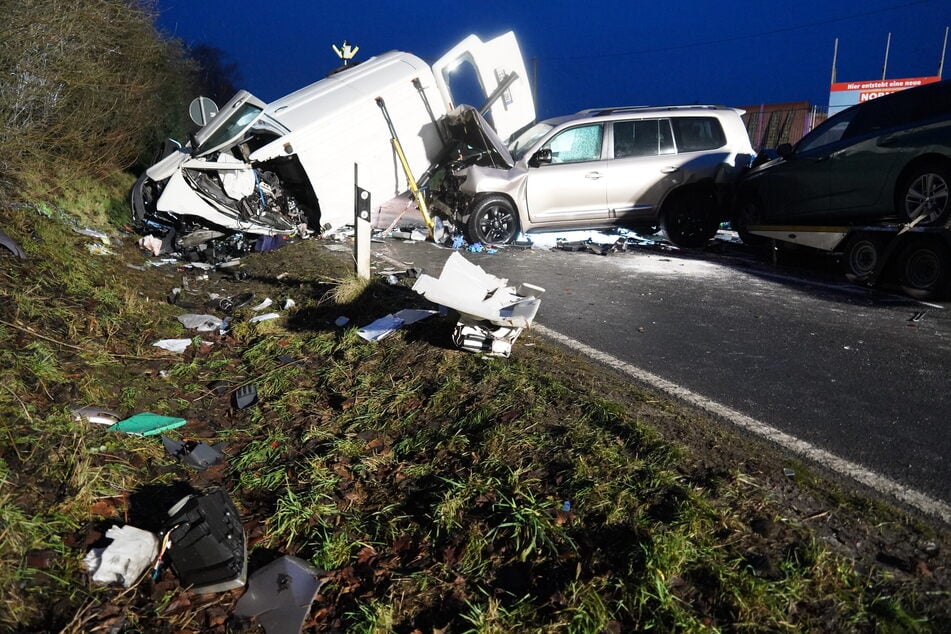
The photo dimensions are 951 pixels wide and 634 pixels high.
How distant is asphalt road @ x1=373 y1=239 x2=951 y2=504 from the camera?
3191mm

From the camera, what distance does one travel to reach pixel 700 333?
16.3 feet

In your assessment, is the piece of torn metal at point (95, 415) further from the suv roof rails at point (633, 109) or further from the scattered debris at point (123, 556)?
the suv roof rails at point (633, 109)

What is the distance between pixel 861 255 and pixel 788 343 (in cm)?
310

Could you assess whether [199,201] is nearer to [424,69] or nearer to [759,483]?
[424,69]

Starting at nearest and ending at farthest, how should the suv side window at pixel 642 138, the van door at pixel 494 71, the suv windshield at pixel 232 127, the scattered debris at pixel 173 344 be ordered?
the scattered debris at pixel 173 344 < the suv windshield at pixel 232 127 < the suv side window at pixel 642 138 < the van door at pixel 494 71

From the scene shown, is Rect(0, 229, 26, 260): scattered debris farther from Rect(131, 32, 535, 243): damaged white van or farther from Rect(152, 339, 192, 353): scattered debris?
Rect(131, 32, 535, 243): damaged white van

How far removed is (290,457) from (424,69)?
8.16 meters

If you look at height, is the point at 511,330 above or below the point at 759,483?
above

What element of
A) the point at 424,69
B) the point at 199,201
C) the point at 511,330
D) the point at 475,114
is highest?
the point at 424,69

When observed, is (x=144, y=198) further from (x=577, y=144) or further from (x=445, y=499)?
(x=445, y=499)

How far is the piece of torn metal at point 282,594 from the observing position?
228 centimetres

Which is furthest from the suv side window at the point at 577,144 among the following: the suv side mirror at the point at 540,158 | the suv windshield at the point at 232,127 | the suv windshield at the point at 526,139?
the suv windshield at the point at 232,127

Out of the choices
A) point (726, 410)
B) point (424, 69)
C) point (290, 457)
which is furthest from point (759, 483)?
point (424, 69)

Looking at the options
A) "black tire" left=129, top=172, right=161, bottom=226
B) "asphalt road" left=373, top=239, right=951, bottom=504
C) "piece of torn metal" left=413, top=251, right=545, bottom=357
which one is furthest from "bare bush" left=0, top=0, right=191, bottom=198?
"piece of torn metal" left=413, top=251, right=545, bottom=357
